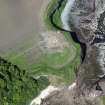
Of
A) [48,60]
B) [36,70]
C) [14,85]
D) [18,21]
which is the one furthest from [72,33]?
[14,85]

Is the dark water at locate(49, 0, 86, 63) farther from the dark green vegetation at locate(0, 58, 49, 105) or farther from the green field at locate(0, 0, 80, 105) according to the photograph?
the dark green vegetation at locate(0, 58, 49, 105)

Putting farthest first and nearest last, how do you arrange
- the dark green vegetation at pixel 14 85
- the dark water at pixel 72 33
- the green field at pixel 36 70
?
1. the dark water at pixel 72 33
2. the green field at pixel 36 70
3. the dark green vegetation at pixel 14 85

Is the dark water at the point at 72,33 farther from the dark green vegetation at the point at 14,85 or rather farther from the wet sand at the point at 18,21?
the dark green vegetation at the point at 14,85

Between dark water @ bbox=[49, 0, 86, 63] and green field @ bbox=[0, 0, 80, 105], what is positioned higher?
dark water @ bbox=[49, 0, 86, 63]

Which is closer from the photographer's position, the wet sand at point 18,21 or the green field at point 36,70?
the green field at point 36,70

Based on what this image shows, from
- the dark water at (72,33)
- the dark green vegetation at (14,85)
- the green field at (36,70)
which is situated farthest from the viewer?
the dark water at (72,33)

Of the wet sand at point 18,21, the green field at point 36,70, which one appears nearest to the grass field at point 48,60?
the green field at point 36,70

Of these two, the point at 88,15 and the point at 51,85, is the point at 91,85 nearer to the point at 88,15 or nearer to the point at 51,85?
the point at 51,85

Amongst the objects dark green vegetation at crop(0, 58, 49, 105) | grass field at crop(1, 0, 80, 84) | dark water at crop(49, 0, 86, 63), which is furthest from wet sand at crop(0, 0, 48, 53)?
dark green vegetation at crop(0, 58, 49, 105)

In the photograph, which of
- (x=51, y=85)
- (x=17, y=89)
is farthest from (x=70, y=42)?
(x=17, y=89)
